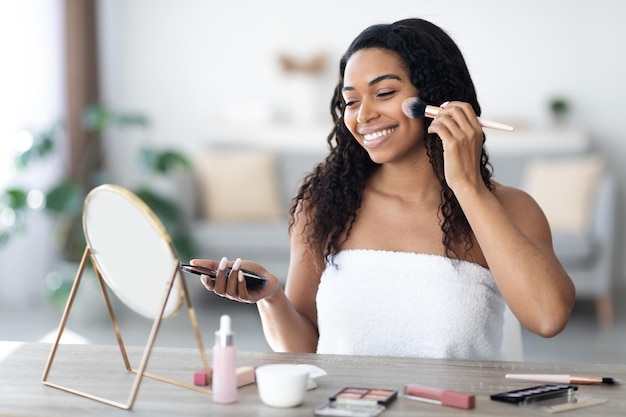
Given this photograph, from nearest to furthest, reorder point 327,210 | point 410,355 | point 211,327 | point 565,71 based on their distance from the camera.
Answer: point 410,355
point 327,210
point 211,327
point 565,71

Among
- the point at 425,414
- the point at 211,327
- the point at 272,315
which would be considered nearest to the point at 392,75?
the point at 272,315

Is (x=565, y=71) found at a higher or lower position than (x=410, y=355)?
higher

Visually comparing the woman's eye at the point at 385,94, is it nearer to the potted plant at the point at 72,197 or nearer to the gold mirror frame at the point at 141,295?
the gold mirror frame at the point at 141,295

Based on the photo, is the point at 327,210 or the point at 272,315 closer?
the point at 272,315

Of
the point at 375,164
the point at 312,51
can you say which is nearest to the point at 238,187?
the point at 312,51

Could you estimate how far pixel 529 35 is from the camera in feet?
19.0

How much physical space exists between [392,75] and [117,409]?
84cm

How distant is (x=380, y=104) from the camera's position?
1833 mm

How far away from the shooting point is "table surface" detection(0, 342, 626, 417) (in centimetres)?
132

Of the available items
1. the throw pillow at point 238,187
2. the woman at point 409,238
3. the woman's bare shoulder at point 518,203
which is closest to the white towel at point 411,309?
the woman at point 409,238

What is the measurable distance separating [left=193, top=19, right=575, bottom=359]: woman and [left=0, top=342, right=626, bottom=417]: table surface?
15 centimetres

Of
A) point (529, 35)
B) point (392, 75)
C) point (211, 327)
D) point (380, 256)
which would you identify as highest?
point (529, 35)

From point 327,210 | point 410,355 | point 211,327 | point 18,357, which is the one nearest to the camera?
point 18,357

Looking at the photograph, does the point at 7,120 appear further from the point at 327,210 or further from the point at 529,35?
the point at 327,210
